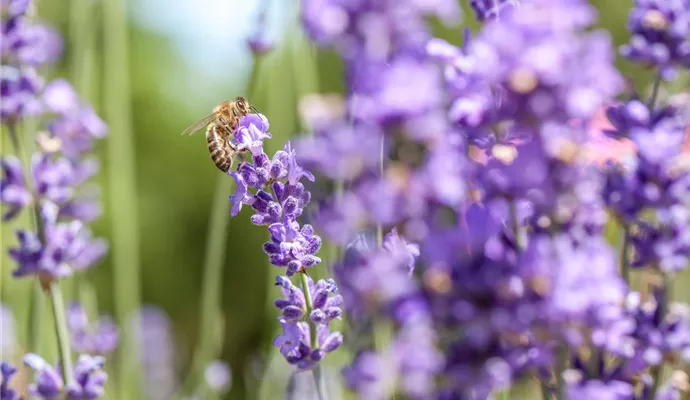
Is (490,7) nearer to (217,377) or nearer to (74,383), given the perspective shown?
(74,383)

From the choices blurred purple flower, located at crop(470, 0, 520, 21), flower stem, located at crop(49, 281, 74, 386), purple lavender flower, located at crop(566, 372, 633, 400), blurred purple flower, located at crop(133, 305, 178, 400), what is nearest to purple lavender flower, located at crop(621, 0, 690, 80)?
blurred purple flower, located at crop(470, 0, 520, 21)

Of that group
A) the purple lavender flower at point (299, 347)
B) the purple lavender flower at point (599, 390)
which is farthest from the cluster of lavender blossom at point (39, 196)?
the purple lavender flower at point (599, 390)

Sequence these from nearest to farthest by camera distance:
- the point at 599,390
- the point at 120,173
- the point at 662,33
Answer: the point at 599,390 → the point at 662,33 → the point at 120,173

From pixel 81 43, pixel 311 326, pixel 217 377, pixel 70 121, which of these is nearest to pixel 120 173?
pixel 81 43

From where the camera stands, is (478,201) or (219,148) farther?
(219,148)

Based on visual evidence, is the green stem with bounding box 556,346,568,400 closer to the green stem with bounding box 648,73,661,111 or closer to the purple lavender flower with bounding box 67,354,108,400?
the green stem with bounding box 648,73,661,111

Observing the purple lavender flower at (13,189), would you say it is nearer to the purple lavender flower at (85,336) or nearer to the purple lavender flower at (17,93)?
the purple lavender flower at (17,93)

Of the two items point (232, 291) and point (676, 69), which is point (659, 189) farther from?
point (232, 291)
